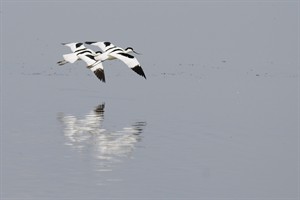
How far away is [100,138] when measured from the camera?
1839cm

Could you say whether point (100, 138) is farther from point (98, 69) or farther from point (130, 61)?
point (98, 69)

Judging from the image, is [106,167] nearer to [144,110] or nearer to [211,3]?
[144,110]

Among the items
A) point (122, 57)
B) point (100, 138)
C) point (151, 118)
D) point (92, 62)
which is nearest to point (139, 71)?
point (122, 57)

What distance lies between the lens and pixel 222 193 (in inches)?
568

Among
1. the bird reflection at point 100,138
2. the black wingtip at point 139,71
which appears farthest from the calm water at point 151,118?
the black wingtip at point 139,71

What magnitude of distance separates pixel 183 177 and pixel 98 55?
1027 centimetres

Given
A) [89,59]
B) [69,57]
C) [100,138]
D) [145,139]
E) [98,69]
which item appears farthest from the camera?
[98,69]

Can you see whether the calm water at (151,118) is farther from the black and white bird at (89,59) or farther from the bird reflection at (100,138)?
the black and white bird at (89,59)

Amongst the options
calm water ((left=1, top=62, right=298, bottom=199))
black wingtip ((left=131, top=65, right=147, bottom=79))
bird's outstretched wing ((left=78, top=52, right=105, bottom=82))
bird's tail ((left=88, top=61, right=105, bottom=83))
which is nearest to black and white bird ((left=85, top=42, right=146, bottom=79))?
black wingtip ((left=131, top=65, right=147, bottom=79))

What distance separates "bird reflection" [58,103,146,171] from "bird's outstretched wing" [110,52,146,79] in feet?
5.78

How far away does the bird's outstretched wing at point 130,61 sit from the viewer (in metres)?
23.5

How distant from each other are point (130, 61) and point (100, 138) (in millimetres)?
5716

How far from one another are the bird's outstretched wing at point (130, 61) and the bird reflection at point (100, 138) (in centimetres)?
176

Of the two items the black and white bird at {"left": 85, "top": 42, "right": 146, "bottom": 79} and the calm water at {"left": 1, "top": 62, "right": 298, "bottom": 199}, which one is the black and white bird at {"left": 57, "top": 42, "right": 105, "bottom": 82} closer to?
the black and white bird at {"left": 85, "top": 42, "right": 146, "bottom": 79}
